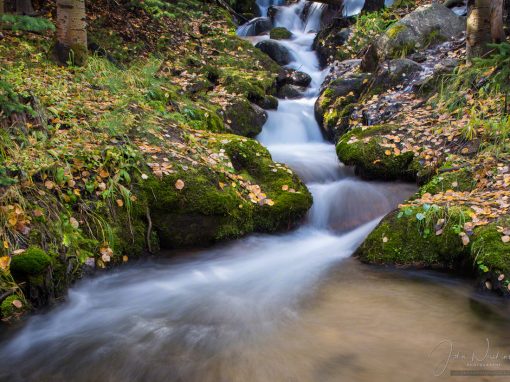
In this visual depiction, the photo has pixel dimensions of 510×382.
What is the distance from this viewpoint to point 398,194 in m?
6.23

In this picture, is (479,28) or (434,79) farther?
(434,79)

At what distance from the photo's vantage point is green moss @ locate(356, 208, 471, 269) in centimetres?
433

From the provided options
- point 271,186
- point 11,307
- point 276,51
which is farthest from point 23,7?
point 11,307

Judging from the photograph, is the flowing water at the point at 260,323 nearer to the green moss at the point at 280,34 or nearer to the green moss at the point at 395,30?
the green moss at the point at 395,30

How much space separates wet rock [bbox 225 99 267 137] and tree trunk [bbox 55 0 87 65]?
2.88 m

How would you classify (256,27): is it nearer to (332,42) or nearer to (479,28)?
(332,42)

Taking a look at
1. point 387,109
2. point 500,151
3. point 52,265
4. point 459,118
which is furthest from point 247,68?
point 52,265

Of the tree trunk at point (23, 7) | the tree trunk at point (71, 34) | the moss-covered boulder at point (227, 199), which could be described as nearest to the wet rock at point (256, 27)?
the tree trunk at point (23, 7)

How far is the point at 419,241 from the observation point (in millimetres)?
4527

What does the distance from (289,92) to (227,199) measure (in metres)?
6.71

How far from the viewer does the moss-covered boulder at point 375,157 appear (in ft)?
21.5

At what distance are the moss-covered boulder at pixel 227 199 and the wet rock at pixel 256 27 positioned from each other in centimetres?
1113

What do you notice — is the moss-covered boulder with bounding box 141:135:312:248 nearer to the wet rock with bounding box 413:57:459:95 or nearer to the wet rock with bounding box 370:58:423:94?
the wet rock with bounding box 413:57:459:95
